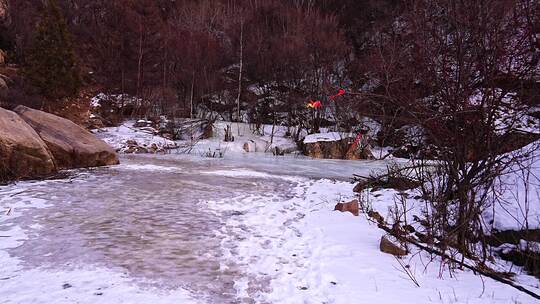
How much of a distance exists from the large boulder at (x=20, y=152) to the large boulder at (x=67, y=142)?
0.91m

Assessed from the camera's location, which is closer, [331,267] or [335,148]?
[331,267]

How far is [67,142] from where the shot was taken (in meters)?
11.9

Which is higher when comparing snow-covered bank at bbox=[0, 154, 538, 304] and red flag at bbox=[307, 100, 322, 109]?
red flag at bbox=[307, 100, 322, 109]

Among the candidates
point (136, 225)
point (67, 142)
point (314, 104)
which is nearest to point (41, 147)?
point (67, 142)

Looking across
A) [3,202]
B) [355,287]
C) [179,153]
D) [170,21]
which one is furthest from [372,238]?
[170,21]

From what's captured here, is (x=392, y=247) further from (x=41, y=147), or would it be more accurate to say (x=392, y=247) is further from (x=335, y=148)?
(x=335, y=148)

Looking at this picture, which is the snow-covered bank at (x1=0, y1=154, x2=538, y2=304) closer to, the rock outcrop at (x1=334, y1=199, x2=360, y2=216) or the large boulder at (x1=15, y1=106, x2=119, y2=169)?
the rock outcrop at (x1=334, y1=199, x2=360, y2=216)

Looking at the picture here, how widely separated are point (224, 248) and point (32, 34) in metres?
27.0

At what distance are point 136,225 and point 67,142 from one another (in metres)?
6.57

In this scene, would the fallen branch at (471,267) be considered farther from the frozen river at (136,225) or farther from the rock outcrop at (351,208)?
the frozen river at (136,225)

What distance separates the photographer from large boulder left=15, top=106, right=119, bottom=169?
37.6ft

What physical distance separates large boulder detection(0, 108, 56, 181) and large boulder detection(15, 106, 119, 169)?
913mm

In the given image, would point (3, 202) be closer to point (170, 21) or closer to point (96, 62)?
point (96, 62)

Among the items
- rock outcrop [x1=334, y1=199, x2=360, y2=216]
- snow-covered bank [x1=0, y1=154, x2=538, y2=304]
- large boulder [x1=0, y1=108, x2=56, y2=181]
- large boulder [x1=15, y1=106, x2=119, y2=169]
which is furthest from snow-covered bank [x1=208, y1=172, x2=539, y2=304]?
large boulder [x1=15, y1=106, x2=119, y2=169]
